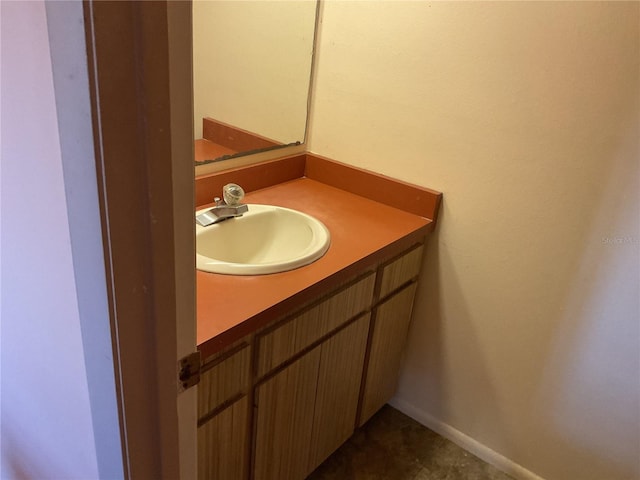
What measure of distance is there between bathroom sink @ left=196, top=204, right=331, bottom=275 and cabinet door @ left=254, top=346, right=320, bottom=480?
0.30 meters

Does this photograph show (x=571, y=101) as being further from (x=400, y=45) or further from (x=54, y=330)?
(x=54, y=330)

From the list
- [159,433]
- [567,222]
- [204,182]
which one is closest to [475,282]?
[567,222]

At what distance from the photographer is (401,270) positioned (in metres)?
1.57

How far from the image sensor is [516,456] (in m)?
1.69

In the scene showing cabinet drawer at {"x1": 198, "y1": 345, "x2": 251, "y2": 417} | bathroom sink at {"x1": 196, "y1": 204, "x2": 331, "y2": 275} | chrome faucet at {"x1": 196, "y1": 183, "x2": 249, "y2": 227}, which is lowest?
cabinet drawer at {"x1": 198, "y1": 345, "x2": 251, "y2": 417}

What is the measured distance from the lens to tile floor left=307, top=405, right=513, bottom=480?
5.50 feet

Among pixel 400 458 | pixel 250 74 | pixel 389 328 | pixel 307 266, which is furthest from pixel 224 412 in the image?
pixel 250 74

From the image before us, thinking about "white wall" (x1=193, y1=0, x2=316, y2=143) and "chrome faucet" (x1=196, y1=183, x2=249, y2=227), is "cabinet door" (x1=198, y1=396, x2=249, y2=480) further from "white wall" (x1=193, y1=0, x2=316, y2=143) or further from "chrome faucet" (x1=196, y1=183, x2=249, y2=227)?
"white wall" (x1=193, y1=0, x2=316, y2=143)

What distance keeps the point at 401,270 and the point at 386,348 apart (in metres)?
0.30

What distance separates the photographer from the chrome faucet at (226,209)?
1.39 m

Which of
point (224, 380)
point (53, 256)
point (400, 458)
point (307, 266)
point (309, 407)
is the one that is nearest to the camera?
point (53, 256)

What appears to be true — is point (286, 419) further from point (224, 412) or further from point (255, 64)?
point (255, 64)

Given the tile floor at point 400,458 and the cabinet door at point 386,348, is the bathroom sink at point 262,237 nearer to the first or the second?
the cabinet door at point 386,348

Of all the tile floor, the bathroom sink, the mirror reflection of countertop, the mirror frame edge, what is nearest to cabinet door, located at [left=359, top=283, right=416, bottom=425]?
the tile floor
